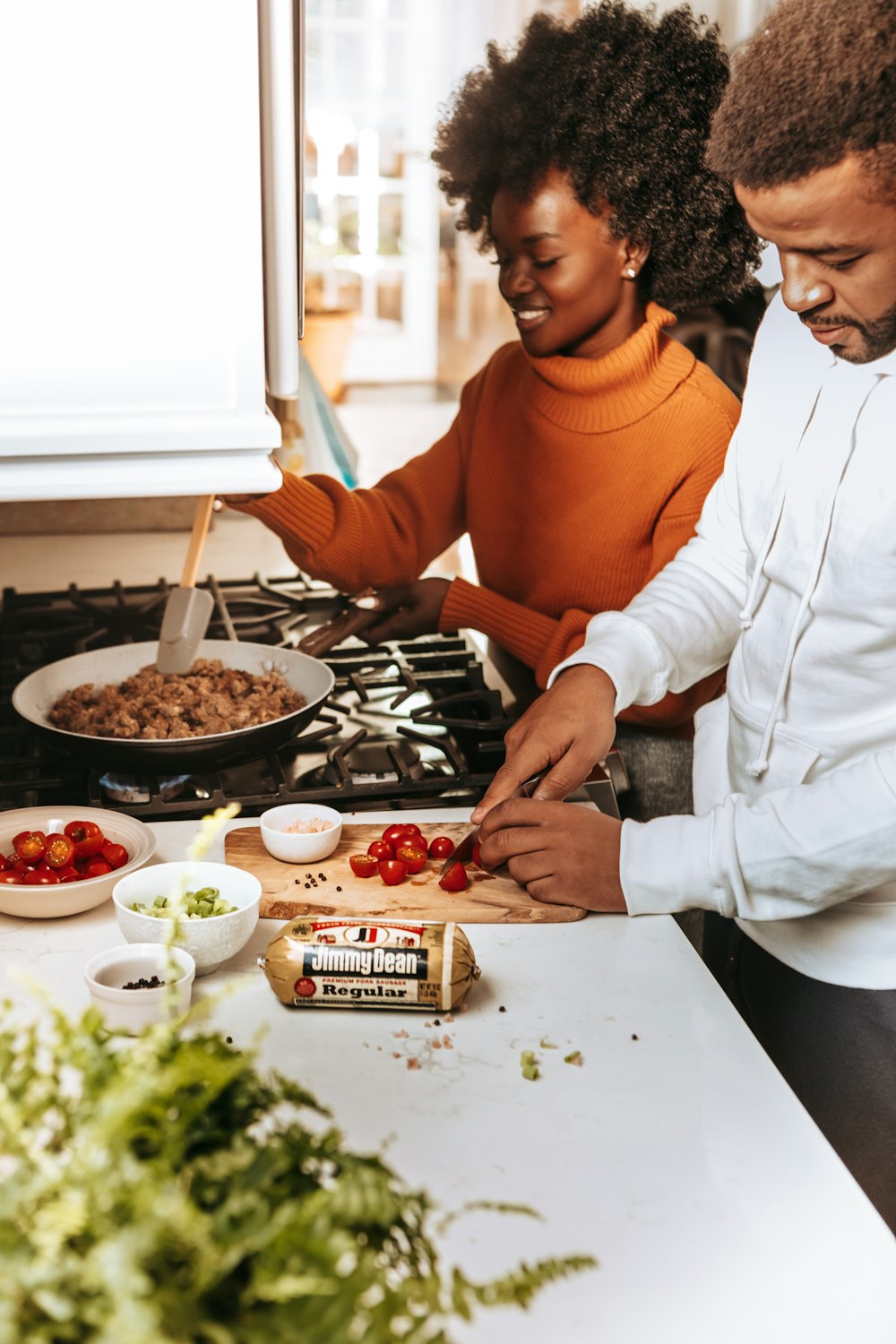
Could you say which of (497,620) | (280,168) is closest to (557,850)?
(280,168)

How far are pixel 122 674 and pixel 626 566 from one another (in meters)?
0.80

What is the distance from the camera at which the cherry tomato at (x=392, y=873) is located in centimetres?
126

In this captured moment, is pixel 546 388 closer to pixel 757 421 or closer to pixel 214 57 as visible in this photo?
pixel 757 421

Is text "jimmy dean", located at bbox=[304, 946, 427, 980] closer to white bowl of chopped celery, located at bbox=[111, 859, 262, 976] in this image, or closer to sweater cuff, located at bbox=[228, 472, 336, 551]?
white bowl of chopped celery, located at bbox=[111, 859, 262, 976]

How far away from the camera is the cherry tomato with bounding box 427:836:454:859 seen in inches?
52.2

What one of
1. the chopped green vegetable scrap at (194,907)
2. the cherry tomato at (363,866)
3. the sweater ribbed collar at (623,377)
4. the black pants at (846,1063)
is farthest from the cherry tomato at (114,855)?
the sweater ribbed collar at (623,377)

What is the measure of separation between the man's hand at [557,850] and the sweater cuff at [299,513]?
0.97 m

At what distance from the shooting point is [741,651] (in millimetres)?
1425

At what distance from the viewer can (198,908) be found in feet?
3.63

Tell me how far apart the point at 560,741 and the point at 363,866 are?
25 centimetres

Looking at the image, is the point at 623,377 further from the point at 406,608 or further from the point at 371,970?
the point at 371,970

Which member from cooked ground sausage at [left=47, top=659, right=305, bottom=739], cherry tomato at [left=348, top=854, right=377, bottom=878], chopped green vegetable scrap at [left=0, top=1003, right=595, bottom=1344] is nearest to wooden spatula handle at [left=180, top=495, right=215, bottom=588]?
cooked ground sausage at [left=47, top=659, right=305, bottom=739]

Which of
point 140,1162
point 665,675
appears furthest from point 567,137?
point 140,1162

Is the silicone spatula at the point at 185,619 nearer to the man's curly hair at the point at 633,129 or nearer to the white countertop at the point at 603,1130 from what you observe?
the white countertop at the point at 603,1130
